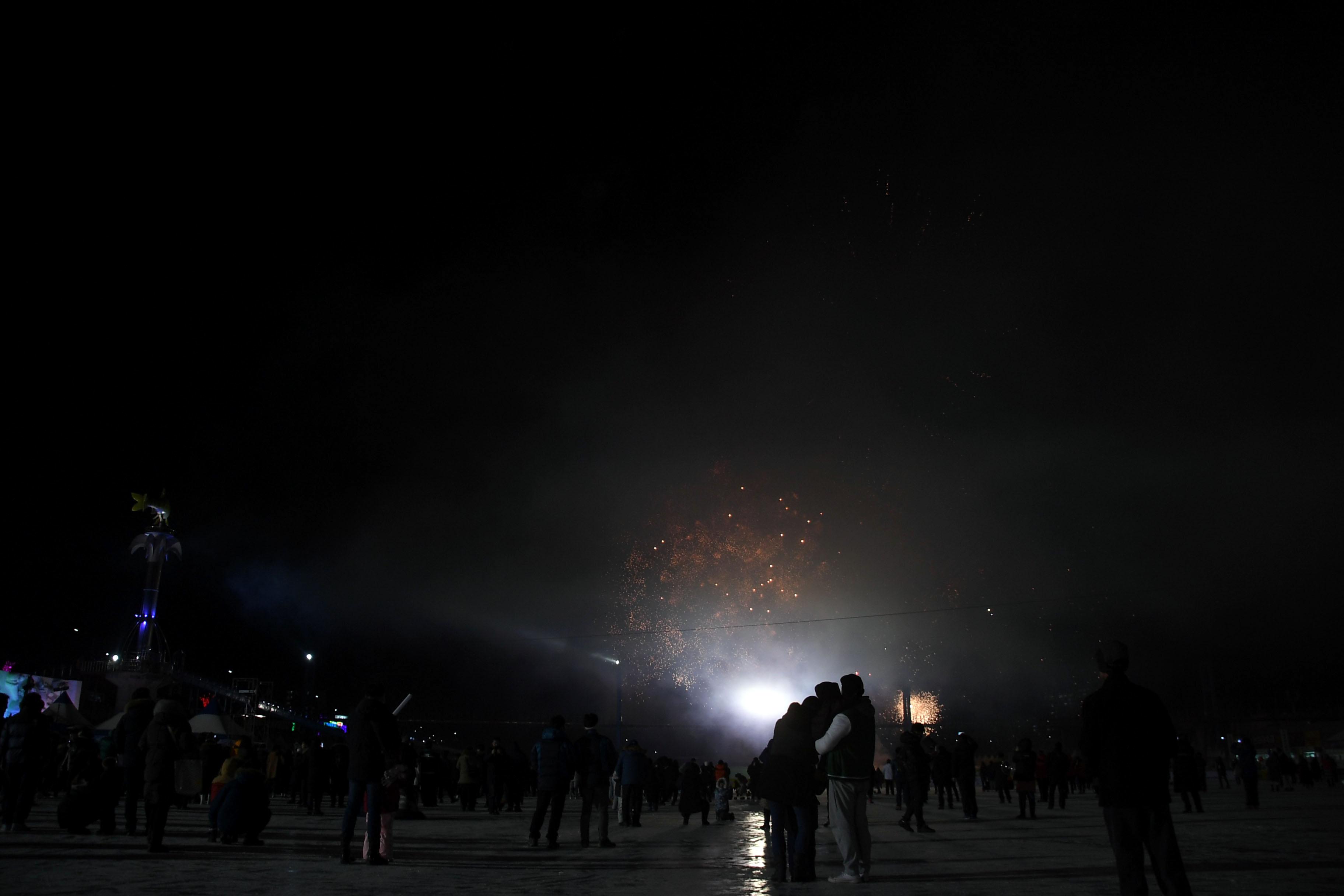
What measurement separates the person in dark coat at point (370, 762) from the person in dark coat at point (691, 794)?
422 inches

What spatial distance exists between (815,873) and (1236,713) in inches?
2997

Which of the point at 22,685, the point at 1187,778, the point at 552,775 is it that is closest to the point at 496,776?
the point at 552,775

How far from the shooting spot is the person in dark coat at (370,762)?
8.30 metres

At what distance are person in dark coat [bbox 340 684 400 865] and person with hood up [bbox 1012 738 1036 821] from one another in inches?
499

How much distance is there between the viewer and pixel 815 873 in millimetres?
7578

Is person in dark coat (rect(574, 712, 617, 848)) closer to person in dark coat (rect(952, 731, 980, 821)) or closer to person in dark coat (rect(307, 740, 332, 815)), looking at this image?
person in dark coat (rect(952, 731, 980, 821))

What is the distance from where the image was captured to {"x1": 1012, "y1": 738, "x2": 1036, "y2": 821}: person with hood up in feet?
56.6

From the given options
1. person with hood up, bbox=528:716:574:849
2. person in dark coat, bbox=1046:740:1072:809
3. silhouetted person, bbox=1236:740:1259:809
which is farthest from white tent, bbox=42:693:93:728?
silhouetted person, bbox=1236:740:1259:809

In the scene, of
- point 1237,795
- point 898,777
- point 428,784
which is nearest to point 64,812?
point 428,784

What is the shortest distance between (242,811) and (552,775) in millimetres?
3391

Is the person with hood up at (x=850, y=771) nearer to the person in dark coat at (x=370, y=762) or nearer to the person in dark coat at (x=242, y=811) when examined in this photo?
the person in dark coat at (x=370, y=762)

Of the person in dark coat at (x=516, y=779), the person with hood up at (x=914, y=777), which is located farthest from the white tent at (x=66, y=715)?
the person with hood up at (x=914, y=777)

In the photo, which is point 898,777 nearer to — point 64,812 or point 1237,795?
point 1237,795

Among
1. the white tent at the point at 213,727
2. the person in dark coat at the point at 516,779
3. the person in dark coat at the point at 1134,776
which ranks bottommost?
the person in dark coat at the point at 516,779
